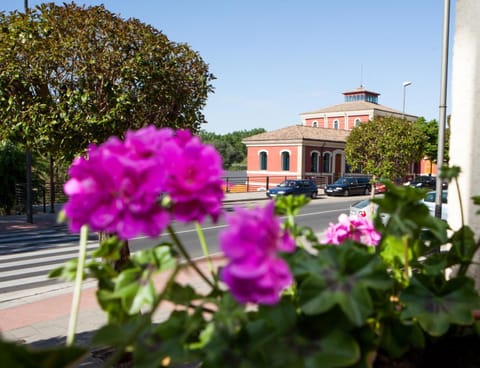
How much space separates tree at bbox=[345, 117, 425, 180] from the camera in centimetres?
2383

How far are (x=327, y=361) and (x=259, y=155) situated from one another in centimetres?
3956

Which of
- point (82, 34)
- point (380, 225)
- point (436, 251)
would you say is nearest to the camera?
point (380, 225)

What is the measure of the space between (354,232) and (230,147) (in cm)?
8689

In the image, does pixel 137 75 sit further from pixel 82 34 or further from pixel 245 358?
pixel 245 358

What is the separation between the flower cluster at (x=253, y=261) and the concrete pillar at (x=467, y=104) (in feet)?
6.23

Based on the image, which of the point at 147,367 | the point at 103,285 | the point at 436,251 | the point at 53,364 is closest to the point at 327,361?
the point at 147,367

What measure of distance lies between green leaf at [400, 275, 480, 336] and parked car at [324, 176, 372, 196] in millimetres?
29914

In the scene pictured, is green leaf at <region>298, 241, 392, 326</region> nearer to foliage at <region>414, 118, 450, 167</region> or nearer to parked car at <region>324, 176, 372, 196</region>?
parked car at <region>324, 176, 372, 196</region>

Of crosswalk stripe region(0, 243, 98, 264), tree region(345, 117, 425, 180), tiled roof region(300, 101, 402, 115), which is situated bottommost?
crosswalk stripe region(0, 243, 98, 264)

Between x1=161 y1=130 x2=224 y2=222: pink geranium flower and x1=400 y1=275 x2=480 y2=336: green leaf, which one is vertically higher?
x1=161 y1=130 x2=224 y2=222: pink geranium flower

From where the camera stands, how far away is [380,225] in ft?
4.96

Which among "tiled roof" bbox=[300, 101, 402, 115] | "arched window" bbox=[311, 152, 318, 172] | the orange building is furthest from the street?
"tiled roof" bbox=[300, 101, 402, 115]

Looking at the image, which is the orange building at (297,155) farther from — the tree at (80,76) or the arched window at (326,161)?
the tree at (80,76)

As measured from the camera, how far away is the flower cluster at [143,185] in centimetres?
80
